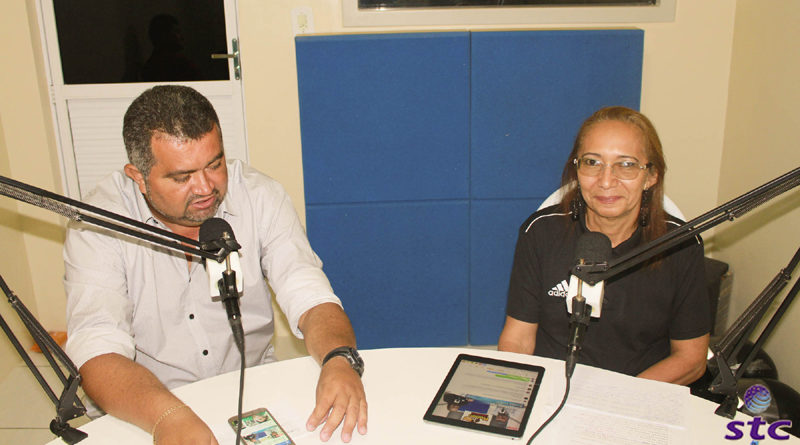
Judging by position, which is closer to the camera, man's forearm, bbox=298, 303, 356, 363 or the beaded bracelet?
the beaded bracelet

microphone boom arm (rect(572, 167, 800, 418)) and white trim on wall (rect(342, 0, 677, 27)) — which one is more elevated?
white trim on wall (rect(342, 0, 677, 27))

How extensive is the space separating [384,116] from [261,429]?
5.38 feet

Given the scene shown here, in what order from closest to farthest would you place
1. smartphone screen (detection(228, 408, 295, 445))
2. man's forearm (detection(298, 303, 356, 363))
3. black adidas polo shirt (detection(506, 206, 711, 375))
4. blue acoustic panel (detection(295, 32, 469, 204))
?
smartphone screen (detection(228, 408, 295, 445))
man's forearm (detection(298, 303, 356, 363))
black adidas polo shirt (detection(506, 206, 711, 375))
blue acoustic panel (detection(295, 32, 469, 204))

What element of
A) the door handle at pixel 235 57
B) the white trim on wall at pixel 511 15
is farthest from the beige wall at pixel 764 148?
the door handle at pixel 235 57

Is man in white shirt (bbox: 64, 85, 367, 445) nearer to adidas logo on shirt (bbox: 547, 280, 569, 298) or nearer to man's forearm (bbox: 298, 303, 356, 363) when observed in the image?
man's forearm (bbox: 298, 303, 356, 363)

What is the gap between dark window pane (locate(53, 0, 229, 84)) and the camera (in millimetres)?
2924

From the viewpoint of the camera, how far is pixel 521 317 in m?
1.82

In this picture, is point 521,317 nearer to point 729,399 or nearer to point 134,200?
point 729,399

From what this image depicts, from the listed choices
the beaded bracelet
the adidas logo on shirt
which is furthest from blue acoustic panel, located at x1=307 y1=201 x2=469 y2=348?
the beaded bracelet

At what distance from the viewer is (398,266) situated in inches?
113

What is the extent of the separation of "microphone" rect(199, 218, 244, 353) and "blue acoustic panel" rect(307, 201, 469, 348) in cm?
164

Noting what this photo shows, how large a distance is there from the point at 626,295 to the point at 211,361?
3.70ft

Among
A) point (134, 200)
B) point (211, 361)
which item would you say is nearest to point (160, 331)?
point (211, 361)

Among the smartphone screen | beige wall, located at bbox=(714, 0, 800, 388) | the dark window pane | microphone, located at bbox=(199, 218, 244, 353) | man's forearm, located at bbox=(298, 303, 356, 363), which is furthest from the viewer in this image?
the dark window pane
